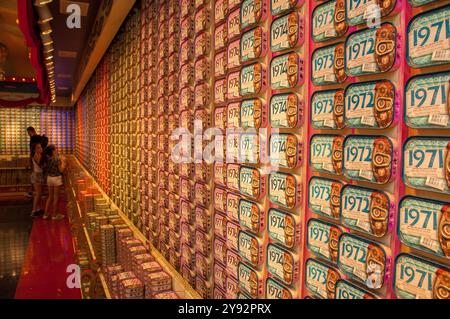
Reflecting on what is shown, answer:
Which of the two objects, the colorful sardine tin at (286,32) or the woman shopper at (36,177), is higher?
the colorful sardine tin at (286,32)

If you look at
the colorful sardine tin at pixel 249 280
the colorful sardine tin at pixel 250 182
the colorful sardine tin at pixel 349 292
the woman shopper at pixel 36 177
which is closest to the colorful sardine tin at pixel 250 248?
the colorful sardine tin at pixel 249 280

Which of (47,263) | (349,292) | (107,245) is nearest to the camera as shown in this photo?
(349,292)

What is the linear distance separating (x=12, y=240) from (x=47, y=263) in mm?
1426

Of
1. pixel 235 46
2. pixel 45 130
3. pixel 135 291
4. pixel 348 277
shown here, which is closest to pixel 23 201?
pixel 45 130

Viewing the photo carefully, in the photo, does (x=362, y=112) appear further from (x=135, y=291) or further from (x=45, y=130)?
(x=45, y=130)

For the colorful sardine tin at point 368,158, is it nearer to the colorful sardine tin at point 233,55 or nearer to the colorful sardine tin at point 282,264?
the colorful sardine tin at point 282,264

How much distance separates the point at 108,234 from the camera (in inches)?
132

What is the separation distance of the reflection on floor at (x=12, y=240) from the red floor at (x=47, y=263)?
8cm

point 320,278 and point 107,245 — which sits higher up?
point 320,278

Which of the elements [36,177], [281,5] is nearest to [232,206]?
[281,5]

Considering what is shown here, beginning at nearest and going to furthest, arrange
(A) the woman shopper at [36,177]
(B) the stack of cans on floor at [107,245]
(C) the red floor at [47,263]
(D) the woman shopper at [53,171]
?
1. (B) the stack of cans on floor at [107,245]
2. (C) the red floor at [47,263]
3. (D) the woman shopper at [53,171]
4. (A) the woman shopper at [36,177]

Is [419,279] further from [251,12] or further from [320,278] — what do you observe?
[251,12]

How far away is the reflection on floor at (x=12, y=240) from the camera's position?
13.7 feet

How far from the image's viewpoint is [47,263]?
480 centimetres
